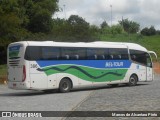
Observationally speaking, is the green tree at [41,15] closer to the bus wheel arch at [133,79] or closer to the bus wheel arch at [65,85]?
the bus wheel arch at [133,79]

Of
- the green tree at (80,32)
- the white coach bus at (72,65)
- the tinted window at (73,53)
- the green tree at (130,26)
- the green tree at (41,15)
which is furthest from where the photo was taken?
the green tree at (130,26)

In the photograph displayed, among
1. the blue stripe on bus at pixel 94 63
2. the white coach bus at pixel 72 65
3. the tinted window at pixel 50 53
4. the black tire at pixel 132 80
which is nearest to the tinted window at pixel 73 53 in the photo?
the white coach bus at pixel 72 65

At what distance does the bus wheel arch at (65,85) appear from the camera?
2631cm

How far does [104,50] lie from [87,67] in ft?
6.85

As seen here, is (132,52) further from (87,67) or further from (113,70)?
(87,67)

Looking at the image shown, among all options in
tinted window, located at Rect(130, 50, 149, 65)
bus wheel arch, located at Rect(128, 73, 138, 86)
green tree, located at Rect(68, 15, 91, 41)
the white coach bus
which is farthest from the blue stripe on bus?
green tree, located at Rect(68, 15, 91, 41)

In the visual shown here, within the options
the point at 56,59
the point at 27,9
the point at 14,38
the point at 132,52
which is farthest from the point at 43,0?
the point at 56,59

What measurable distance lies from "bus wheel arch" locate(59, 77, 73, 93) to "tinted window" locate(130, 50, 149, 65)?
20.6ft

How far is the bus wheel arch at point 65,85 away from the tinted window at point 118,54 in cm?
413

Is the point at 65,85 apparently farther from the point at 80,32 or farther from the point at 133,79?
the point at 80,32

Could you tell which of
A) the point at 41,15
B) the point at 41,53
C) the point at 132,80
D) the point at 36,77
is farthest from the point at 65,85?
the point at 41,15

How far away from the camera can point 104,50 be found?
29.2 metres

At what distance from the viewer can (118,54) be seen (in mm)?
30141

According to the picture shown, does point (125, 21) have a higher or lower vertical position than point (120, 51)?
higher
